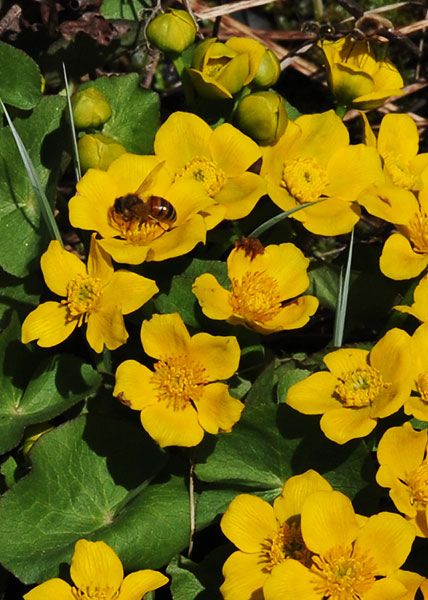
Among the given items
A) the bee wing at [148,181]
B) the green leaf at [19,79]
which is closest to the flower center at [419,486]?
the bee wing at [148,181]

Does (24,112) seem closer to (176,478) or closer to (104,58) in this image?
(104,58)

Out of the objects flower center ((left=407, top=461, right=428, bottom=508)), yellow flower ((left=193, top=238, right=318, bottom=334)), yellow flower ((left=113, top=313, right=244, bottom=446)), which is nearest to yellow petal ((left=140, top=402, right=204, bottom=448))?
yellow flower ((left=113, top=313, right=244, bottom=446))

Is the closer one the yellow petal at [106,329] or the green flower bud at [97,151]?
the yellow petal at [106,329]

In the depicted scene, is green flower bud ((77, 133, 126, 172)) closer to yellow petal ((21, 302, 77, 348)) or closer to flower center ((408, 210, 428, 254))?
yellow petal ((21, 302, 77, 348))

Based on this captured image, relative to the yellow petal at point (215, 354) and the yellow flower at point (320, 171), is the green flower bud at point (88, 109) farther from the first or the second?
the yellow petal at point (215, 354)

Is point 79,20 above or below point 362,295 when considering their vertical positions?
above

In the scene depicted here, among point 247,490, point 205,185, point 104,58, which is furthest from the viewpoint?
point 104,58

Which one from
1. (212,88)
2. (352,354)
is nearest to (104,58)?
(212,88)
